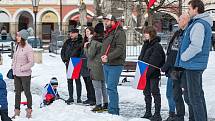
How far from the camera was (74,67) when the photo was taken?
Answer: 1111cm

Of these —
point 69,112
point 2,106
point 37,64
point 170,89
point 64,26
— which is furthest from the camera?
point 64,26

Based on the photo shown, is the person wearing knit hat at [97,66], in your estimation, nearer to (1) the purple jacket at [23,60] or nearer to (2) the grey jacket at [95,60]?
(2) the grey jacket at [95,60]

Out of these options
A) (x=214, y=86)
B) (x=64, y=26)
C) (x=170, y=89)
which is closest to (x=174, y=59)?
(x=170, y=89)

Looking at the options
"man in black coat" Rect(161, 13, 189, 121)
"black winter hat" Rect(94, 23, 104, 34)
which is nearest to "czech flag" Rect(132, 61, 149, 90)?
"man in black coat" Rect(161, 13, 189, 121)

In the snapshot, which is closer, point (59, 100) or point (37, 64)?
point (59, 100)

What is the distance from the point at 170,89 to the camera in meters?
9.06

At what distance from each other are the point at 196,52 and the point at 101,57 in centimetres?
260

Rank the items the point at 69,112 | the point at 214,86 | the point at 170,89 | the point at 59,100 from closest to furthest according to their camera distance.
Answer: the point at 170,89
the point at 69,112
the point at 59,100
the point at 214,86

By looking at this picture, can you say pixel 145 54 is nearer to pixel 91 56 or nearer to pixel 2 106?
pixel 91 56

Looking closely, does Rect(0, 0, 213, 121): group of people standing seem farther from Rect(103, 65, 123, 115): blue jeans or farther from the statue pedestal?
the statue pedestal

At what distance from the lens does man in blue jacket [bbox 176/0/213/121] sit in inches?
283

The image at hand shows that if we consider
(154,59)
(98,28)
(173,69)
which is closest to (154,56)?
(154,59)

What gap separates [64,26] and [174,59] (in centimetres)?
4977

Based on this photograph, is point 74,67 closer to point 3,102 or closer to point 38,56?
point 3,102
